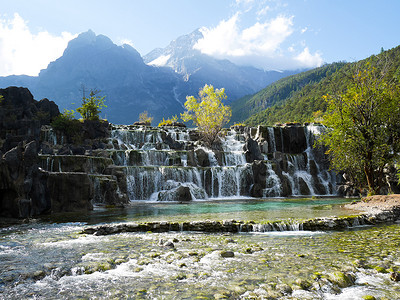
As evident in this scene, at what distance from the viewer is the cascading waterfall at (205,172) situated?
33.7 meters

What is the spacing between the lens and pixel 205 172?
120 feet

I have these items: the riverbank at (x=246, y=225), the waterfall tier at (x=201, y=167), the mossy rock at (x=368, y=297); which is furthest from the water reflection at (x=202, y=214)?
the mossy rock at (x=368, y=297)

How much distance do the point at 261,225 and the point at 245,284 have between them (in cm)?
701

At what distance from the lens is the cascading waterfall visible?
33.7 metres

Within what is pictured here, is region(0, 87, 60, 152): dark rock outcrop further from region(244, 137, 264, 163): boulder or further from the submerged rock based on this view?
the submerged rock

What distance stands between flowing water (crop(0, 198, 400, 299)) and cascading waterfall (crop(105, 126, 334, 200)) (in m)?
22.4

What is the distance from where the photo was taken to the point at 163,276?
260 inches

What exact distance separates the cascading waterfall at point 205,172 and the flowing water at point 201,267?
882 inches

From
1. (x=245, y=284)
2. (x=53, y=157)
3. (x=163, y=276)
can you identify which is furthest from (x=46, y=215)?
(x=245, y=284)

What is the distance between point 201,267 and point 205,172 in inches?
1161

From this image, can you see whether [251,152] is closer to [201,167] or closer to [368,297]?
[201,167]

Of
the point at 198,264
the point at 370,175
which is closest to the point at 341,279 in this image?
the point at 198,264

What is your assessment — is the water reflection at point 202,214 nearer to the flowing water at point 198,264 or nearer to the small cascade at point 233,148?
the flowing water at point 198,264

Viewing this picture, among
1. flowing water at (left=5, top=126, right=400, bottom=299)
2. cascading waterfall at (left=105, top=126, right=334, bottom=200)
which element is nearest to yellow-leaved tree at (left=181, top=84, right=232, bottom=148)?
cascading waterfall at (left=105, top=126, right=334, bottom=200)
